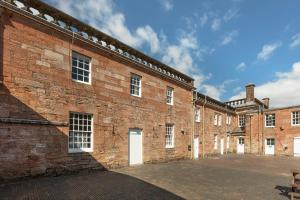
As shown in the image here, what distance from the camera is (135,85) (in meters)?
14.8

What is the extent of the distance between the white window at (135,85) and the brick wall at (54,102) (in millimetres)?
376

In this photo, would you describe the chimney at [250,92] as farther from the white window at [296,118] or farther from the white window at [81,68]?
the white window at [81,68]

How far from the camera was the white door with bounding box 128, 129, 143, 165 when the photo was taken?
45.9 feet

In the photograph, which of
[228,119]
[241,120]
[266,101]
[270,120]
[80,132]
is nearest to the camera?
[80,132]

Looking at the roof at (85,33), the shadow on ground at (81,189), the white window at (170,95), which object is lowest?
the shadow on ground at (81,189)

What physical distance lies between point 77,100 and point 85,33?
142 inches

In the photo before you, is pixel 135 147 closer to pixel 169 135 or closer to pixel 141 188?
pixel 169 135

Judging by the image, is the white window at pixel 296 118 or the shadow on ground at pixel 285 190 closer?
the shadow on ground at pixel 285 190

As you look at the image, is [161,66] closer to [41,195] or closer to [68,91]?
[68,91]

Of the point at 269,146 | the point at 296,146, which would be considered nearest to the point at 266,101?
the point at 269,146

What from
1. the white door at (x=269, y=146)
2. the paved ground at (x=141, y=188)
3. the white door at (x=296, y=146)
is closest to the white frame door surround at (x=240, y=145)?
the white door at (x=269, y=146)

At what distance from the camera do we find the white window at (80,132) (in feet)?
35.6

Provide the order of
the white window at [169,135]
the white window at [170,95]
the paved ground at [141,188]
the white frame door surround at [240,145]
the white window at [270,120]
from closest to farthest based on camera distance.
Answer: the paved ground at [141,188] < the white window at [169,135] < the white window at [170,95] < the white window at [270,120] < the white frame door surround at [240,145]

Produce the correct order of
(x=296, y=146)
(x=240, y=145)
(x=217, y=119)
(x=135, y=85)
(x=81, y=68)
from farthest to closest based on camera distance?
(x=240, y=145)
(x=217, y=119)
(x=296, y=146)
(x=135, y=85)
(x=81, y=68)
